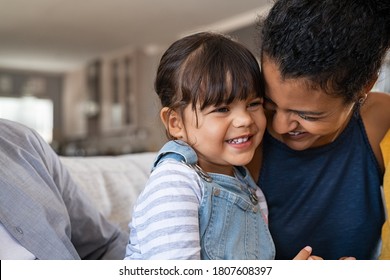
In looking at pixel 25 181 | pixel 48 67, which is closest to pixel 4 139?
pixel 25 181

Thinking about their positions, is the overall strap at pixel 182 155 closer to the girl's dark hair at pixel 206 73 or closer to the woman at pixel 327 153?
the girl's dark hair at pixel 206 73

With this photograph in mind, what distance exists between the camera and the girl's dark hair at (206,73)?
0.92 m

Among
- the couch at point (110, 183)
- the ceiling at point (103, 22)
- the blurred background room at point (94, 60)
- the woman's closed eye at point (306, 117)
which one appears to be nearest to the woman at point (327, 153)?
the woman's closed eye at point (306, 117)

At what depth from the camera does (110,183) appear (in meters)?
1.50

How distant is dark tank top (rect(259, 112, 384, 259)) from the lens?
3.72 feet

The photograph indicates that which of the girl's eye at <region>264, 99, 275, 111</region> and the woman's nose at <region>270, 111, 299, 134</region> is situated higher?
the girl's eye at <region>264, 99, 275, 111</region>

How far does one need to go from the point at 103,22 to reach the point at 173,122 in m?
5.02

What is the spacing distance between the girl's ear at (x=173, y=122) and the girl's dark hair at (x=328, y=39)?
20cm

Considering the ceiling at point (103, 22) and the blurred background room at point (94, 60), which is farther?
the blurred background room at point (94, 60)

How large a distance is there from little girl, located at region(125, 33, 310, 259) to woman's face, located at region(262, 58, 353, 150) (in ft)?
0.09

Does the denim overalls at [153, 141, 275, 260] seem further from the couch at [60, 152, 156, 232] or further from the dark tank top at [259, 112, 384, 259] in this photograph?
the couch at [60, 152, 156, 232]

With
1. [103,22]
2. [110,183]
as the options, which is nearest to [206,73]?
[110,183]

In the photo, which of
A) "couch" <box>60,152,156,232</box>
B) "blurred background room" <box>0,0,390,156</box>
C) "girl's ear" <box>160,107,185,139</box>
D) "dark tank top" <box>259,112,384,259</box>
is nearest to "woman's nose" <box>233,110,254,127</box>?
"girl's ear" <box>160,107,185,139</box>
